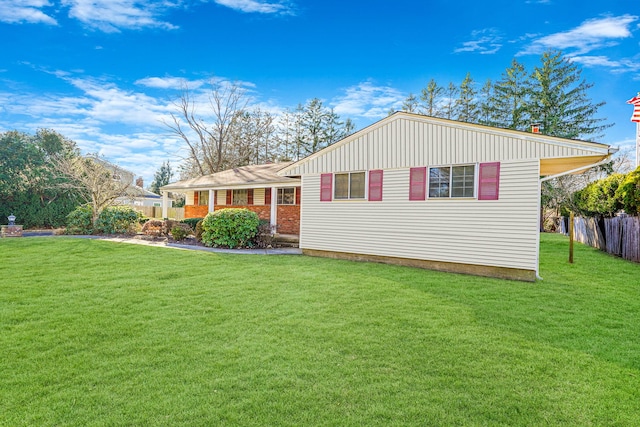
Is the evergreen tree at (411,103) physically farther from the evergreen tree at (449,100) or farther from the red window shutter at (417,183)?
the red window shutter at (417,183)

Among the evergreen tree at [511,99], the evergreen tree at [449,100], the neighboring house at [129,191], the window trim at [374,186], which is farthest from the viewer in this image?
the evergreen tree at [449,100]

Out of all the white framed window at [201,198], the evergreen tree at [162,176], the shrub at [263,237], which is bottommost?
the shrub at [263,237]

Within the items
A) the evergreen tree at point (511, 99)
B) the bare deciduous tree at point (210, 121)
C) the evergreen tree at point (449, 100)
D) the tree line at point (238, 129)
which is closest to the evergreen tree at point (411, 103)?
the evergreen tree at point (449, 100)

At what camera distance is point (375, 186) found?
9961 mm

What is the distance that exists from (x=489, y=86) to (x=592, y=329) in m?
28.6

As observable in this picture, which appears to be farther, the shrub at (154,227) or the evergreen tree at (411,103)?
the evergreen tree at (411,103)

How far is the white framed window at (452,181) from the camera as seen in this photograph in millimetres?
8461

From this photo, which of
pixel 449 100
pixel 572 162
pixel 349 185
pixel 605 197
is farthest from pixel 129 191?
pixel 449 100

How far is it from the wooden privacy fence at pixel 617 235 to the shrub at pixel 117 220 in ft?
62.7

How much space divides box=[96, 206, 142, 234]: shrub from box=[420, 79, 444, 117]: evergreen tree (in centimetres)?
2460

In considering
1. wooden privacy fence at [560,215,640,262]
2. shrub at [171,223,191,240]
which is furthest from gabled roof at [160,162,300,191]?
wooden privacy fence at [560,215,640,262]

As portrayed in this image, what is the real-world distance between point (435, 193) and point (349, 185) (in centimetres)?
271

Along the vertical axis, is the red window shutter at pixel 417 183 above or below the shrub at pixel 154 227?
above

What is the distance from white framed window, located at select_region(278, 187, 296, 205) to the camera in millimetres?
15578
